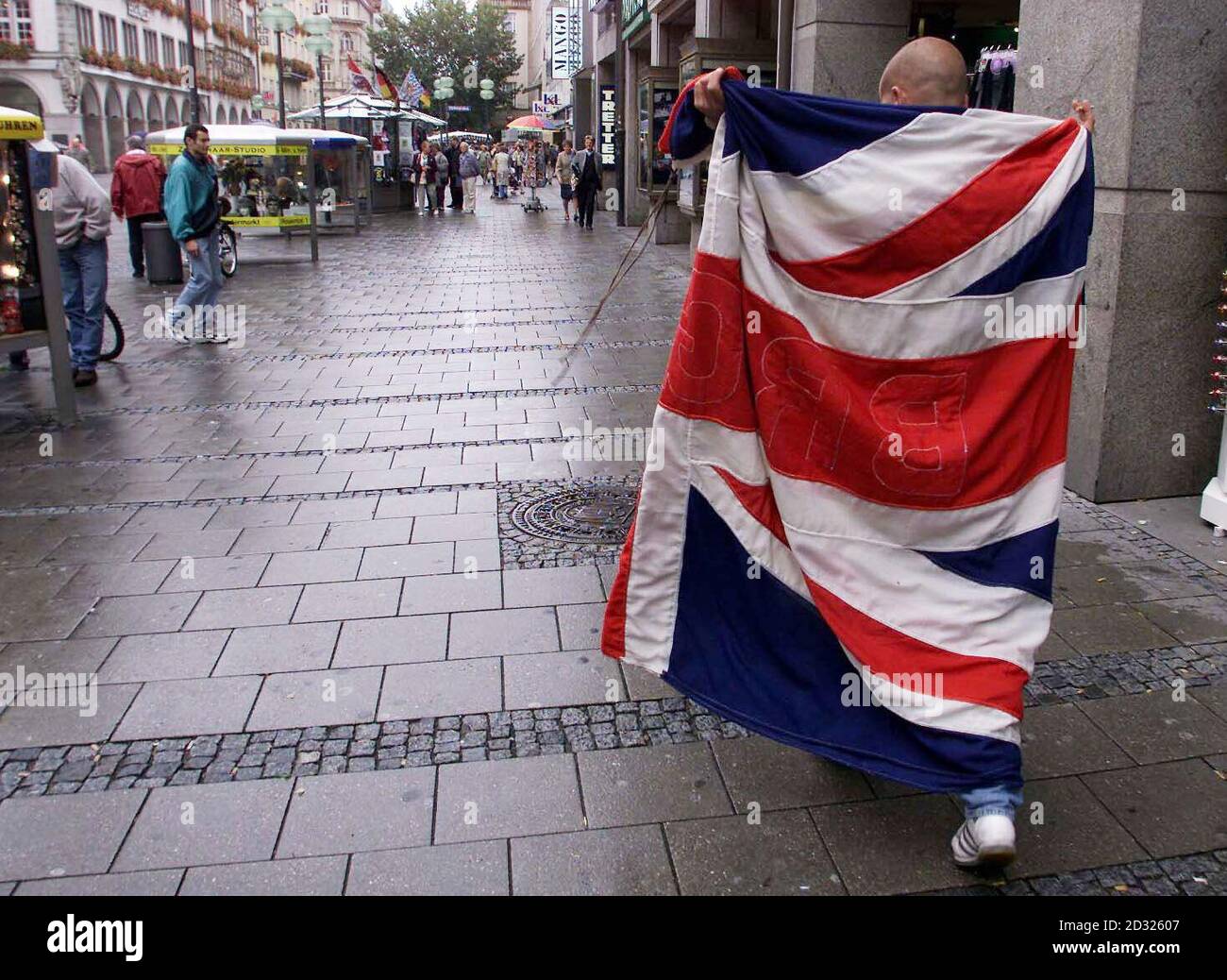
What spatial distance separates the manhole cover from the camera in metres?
5.26

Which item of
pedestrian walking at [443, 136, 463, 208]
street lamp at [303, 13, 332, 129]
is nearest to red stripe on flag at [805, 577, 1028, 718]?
street lamp at [303, 13, 332, 129]

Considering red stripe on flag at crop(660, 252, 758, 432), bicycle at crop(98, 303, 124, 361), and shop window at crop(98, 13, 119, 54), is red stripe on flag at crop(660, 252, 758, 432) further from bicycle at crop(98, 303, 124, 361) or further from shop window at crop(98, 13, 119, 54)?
shop window at crop(98, 13, 119, 54)

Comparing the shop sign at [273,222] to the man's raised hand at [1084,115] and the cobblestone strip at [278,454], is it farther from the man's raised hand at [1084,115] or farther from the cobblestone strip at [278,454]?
the man's raised hand at [1084,115]

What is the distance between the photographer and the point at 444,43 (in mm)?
71500

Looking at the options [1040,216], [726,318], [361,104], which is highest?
[361,104]

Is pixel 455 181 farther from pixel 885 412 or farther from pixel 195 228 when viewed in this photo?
→ pixel 885 412

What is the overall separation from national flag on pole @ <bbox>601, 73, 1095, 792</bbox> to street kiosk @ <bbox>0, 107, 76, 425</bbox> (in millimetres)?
5989

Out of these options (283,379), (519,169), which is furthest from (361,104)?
(283,379)

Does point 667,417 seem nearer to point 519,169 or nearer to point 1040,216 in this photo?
point 1040,216

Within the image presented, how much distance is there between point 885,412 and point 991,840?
3.55 feet

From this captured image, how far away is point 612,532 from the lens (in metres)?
5.28

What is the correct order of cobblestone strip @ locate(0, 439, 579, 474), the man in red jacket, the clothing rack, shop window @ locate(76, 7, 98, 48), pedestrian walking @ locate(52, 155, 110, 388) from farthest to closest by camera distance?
shop window @ locate(76, 7, 98, 48) → the man in red jacket → pedestrian walking @ locate(52, 155, 110, 388) → the clothing rack → cobblestone strip @ locate(0, 439, 579, 474)
